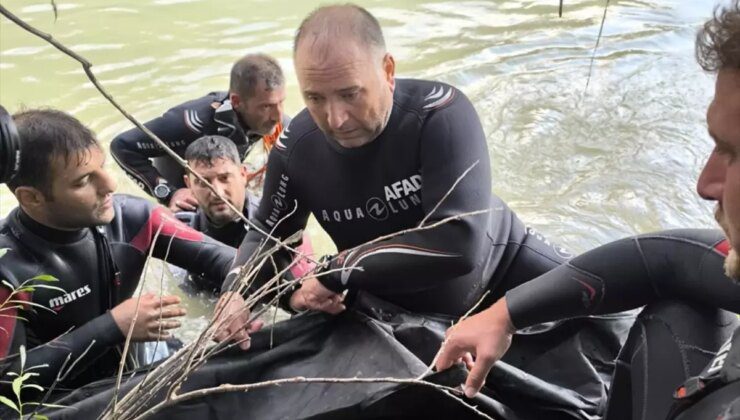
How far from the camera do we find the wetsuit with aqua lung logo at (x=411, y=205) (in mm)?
2113

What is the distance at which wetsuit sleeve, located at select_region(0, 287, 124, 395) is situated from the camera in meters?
2.06

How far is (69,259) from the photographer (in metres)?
2.32

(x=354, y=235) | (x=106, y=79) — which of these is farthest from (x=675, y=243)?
(x=106, y=79)

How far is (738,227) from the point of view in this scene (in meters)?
1.20

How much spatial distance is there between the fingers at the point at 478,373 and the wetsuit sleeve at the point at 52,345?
1023 millimetres

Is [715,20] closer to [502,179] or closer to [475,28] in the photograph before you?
[502,179]

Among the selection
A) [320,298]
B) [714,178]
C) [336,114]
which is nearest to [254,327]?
[320,298]

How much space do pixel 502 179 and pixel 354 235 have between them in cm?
207

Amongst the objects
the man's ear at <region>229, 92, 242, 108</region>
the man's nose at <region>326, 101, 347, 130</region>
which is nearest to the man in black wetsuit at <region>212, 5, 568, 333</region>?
the man's nose at <region>326, 101, 347, 130</region>

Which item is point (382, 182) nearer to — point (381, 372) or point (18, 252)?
point (381, 372)

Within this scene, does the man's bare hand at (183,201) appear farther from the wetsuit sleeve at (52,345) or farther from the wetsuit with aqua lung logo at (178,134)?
the wetsuit sleeve at (52,345)

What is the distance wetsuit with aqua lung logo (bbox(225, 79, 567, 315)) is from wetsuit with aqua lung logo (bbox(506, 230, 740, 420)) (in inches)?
13.9

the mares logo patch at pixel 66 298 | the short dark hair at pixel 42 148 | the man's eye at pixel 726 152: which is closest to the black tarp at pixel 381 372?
the mares logo patch at pixel 66 298

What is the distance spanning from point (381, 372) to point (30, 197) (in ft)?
3.69
